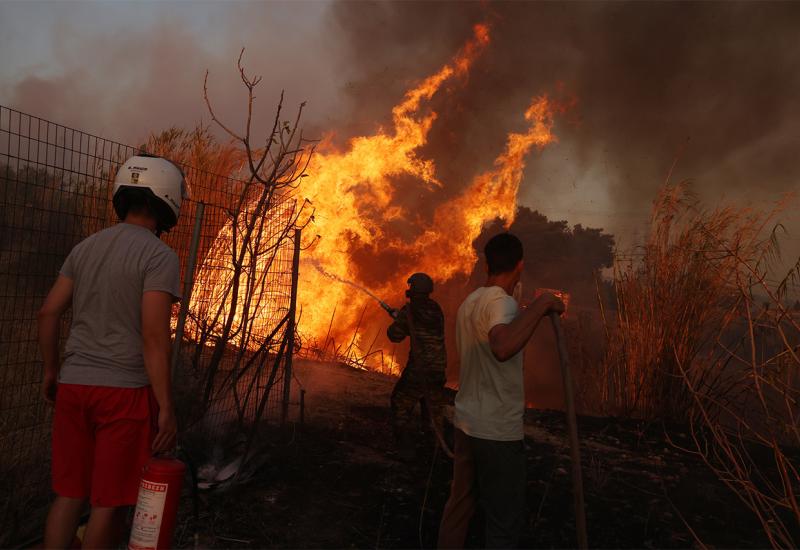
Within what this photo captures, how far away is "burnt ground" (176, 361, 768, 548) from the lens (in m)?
4.00

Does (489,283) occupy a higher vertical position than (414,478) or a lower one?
higher

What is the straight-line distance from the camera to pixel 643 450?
6223 millimetres

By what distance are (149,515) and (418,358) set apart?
11.8 ft

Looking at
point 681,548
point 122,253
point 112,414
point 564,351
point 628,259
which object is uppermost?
point 628,259

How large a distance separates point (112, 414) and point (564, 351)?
198cm

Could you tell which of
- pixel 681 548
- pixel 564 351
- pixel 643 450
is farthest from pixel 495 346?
pixel 643 450

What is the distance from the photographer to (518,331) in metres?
2.55

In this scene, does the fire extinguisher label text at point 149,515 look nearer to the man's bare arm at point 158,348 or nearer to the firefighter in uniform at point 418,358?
the man's bare arm at point 158,348

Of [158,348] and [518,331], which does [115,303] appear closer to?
[158,348]

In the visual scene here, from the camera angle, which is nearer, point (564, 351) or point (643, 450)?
point (564, 351)

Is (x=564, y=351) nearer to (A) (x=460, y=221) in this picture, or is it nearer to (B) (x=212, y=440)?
(B) (x=212, y=440)

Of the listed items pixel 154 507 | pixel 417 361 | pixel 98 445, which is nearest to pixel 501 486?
pixel 154 507

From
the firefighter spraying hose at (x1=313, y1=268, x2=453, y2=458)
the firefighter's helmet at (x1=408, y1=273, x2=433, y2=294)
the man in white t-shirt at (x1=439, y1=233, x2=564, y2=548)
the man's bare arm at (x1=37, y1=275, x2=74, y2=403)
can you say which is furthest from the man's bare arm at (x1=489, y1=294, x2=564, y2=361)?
the firefighter's helmet at (x1=408, y1=273, x2=433, y2=294)

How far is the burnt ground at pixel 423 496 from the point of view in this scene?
400 cm
